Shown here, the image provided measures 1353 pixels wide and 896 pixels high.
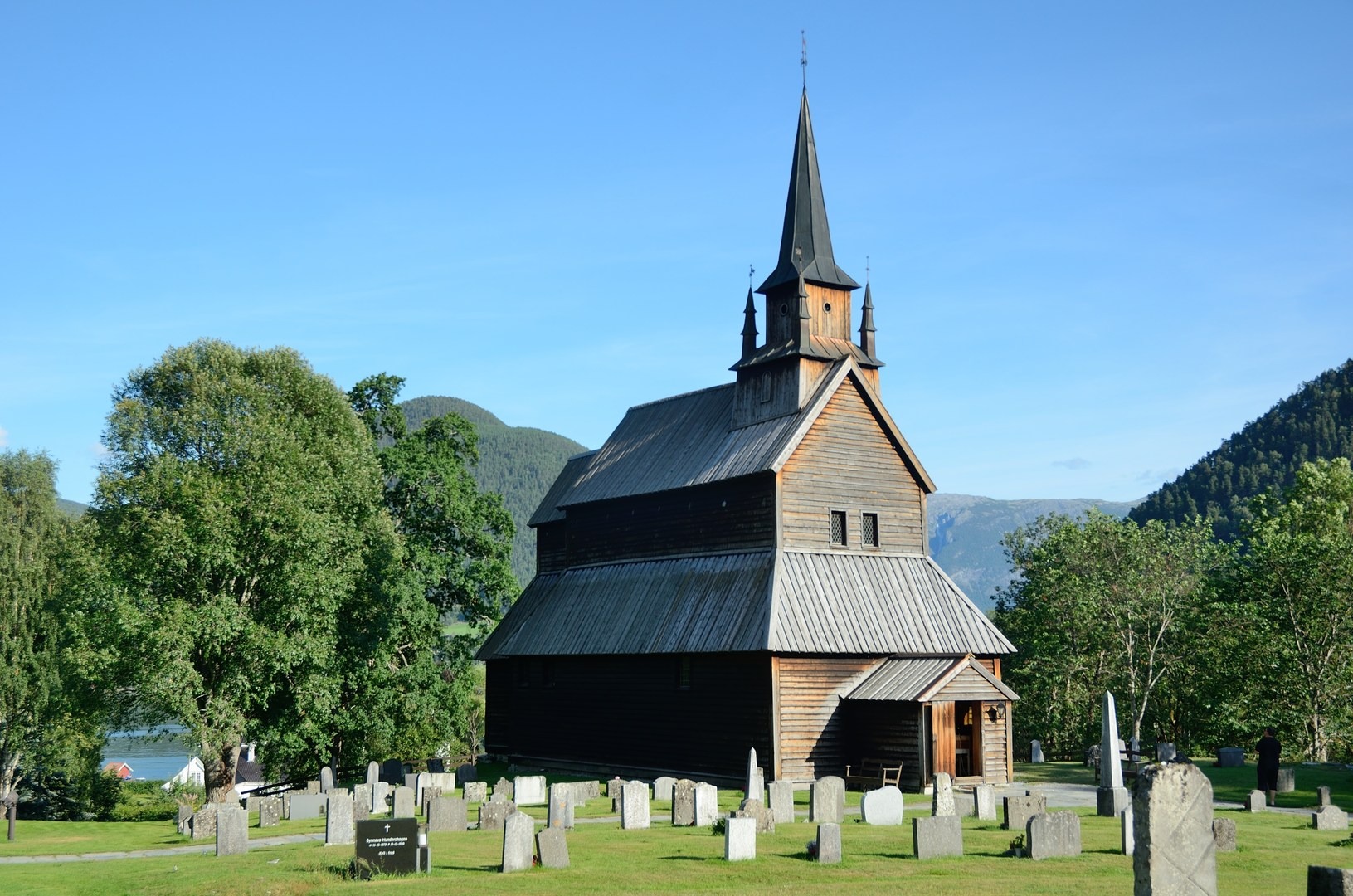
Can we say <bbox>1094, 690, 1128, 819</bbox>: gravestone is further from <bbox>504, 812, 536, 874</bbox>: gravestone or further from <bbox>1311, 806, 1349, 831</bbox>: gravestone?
<bbox>504, 812, 536, 874</bbox>: gravestone

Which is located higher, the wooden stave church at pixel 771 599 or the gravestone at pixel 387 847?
the wooden stave church at pixel 771 599

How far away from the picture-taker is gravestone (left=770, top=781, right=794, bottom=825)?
29188 millimetres

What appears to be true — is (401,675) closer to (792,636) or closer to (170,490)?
(170,490)

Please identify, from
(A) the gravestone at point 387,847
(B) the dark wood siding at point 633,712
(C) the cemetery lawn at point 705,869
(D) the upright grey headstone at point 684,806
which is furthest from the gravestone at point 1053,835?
(B) the dark wood siding at point 633,712

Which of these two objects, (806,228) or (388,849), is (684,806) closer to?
(388,849)

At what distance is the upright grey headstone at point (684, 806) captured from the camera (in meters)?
29.0

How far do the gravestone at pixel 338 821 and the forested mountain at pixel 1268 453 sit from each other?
415 ft

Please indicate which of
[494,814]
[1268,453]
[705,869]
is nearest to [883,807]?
[705,869]

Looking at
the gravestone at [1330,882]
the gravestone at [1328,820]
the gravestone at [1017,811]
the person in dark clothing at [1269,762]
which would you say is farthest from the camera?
the person in dark clothing at [1269,762]

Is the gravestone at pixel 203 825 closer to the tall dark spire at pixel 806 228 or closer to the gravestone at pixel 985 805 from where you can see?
the gravestone at pixel 985 805

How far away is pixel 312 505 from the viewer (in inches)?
1673

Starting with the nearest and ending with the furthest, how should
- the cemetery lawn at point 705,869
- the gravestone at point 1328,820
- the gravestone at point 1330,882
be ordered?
the gravestone at point 1330,882
the cemetery lawn at point 705,869
the gravestone at point 1328,820

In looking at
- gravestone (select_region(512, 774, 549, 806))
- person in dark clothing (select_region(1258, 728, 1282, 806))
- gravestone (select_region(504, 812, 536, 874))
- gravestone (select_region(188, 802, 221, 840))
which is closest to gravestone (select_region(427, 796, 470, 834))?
gravestone (select_region(512, 774, 549, 806))

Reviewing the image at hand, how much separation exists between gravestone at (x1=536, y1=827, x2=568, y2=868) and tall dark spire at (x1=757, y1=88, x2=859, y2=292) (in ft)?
85.5
